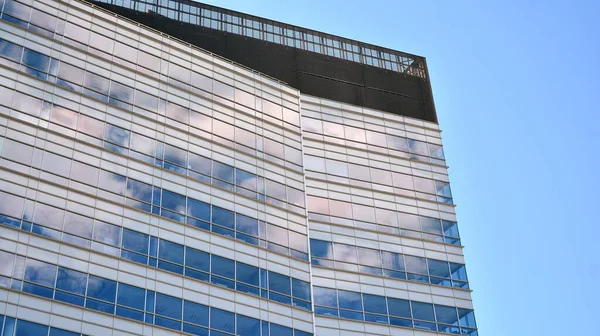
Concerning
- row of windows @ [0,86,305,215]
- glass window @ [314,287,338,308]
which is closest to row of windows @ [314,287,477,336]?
glass window @ [314,287,338,308]

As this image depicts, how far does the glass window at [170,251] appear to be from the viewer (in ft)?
162

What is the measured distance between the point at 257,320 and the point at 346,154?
1688 cm

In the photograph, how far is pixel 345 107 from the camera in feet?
214

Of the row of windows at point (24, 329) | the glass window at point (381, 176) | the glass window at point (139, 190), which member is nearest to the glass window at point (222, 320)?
the glass window at point (139, 190)

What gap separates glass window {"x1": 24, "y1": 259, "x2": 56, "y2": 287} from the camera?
4378 centimetres

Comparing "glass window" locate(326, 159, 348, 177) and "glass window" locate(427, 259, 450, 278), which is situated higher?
"glass window" locate(326, 159, 348, 177)

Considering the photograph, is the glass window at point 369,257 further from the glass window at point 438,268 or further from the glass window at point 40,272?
the glass window at point 40,272

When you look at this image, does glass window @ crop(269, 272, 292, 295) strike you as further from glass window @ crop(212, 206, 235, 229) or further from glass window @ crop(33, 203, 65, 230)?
glass window @ crop(33, 203, 65, 230)

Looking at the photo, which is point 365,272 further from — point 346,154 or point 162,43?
point 162,43

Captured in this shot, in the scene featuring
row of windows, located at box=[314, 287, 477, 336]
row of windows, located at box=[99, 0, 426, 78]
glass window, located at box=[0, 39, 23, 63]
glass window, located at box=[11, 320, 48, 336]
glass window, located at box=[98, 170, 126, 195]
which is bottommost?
glass window, located at box=[11, 320, 48, 336]

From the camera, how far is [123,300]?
46.0 m

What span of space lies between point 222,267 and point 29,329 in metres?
12.3

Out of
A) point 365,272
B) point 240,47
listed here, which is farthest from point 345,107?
point 365,272

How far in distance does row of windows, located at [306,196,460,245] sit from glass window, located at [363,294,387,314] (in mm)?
5297
